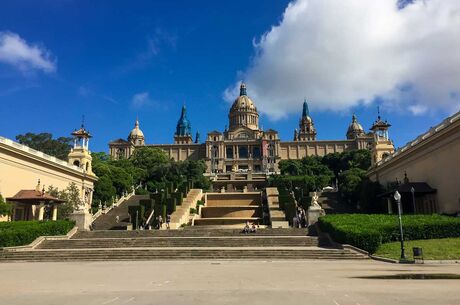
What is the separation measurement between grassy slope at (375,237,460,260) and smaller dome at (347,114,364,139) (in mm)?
129067

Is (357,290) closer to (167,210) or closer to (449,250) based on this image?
(449,250)

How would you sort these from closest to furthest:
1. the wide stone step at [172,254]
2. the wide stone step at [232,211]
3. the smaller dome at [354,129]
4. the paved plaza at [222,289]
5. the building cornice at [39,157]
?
1. the paved plaza at [222,289]
2. the wide stone step at [172,254]
3. the building cornice at [39,157]
4. the wide stone step at [232,211]
5. the smaller dome at [354,129]

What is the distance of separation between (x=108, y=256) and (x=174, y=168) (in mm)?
63521

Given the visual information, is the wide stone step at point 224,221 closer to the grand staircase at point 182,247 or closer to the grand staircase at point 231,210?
the grand staircase at point 231,210

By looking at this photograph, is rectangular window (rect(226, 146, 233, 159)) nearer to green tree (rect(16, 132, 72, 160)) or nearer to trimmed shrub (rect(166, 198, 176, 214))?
green tree (rect(16, 132, 72, 160))

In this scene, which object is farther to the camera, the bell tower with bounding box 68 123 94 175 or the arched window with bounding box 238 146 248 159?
the arched window with bounding box 238 146 248 159

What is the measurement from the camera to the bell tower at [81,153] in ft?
194

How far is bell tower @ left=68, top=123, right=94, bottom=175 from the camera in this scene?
59.1 metres

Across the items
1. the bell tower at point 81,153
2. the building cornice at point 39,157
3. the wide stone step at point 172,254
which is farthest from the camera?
the bell tower at point 81,153

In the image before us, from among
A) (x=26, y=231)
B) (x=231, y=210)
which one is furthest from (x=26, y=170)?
(x=231, y=210)

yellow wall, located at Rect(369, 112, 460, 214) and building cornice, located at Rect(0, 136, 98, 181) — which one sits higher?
building cornice, located at Rect(0, 136, 98, 181)

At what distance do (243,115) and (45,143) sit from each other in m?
78.9

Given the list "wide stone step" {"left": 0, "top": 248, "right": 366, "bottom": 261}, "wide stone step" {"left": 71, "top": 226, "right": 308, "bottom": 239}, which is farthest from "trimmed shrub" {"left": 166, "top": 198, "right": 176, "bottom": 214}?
"wide stone step" {"left": 0, "top": 248, "right": 366, "bottom": 261}

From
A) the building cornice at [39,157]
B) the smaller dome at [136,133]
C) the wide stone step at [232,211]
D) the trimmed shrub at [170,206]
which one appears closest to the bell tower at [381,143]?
the wide stone step at [232,211]
